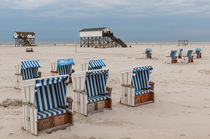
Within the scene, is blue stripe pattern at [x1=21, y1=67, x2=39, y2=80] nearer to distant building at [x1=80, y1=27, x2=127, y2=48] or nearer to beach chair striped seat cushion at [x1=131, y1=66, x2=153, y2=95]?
beach chair striped seat cushion at [x1=131, y1=66, x2=153, y2=95]

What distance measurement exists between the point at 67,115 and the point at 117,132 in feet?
5.46

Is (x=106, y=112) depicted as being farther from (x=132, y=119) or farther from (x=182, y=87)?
(x=182, y=87)

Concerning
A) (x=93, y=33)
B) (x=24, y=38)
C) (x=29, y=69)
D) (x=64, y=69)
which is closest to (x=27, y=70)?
(x=29, y=69)

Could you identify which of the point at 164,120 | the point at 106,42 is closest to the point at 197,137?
the point at 164,120

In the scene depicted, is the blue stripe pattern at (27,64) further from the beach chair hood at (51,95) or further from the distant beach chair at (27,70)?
the beach chair hood at (51,95)

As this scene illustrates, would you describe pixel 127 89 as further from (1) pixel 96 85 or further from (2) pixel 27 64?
(2) pixel 27 64

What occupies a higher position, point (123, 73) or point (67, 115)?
point (123, 73)

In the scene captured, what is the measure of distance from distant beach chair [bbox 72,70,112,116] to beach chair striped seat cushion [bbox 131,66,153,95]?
4.33ft

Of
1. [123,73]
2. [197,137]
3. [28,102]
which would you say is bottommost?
[197,137]

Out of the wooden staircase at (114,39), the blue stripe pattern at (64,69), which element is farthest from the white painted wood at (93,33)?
the blue stripe pattern at (64,69)

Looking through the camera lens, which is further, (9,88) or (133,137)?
(9,88)

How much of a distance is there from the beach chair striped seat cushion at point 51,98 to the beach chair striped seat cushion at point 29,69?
16.6 feet

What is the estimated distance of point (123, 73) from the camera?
947cm

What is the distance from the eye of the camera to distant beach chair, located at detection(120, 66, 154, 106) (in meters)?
9.18
